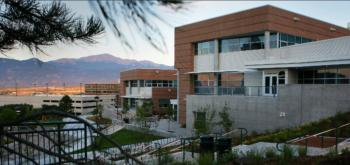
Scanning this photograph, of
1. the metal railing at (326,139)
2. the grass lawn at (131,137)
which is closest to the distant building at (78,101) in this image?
the grass lawn at (131,137)

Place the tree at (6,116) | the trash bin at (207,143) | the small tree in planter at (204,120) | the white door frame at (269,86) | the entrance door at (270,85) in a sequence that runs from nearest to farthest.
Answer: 1. the tree at (6,116)
2. the trash bin at (207,143)
3. the white door frame at (269,86)
4. the entrance door at (270,85)
5. the small tree in planter at (204,120)

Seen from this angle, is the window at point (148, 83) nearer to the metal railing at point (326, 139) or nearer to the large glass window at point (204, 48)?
the large glass window at point (204, 48)

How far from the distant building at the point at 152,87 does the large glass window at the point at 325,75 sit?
116 ft

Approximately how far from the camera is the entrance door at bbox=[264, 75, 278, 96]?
88.5 feet

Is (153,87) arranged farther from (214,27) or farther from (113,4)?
(113,4)

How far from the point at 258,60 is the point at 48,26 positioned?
82.9 feet

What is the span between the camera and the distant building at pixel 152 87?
2462 inches

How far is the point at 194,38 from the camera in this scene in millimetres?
37906

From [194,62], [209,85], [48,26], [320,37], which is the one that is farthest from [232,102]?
[48,26]

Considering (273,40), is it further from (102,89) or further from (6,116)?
(102,89)

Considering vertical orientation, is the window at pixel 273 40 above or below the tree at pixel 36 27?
above

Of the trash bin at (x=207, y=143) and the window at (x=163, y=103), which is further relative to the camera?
the window at (x=163, y=103)

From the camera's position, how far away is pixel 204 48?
37.4 meters

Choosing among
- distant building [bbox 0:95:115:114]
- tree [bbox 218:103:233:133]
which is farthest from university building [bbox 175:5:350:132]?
distant building [bbox 0:95:115:114]
